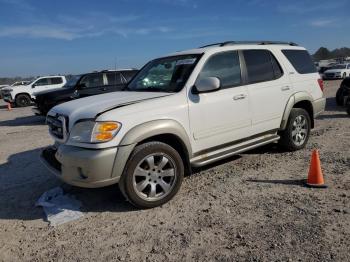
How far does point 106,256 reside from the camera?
3465 millimetres

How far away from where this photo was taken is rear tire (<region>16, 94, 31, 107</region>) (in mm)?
21428

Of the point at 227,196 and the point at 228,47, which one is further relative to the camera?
the point at 228,47

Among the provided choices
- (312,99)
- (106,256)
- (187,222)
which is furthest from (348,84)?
(106,256)

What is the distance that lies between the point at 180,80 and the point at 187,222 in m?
1.93

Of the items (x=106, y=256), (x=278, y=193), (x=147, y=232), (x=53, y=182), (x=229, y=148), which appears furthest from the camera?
(x=53, y=182)

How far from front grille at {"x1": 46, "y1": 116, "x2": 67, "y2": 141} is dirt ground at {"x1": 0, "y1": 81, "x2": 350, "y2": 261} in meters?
0.94

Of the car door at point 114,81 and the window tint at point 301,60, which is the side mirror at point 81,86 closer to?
the car door at point 114,81

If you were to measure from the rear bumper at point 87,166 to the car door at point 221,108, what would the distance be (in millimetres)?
1253

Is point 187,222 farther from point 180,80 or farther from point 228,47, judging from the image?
point 228,47

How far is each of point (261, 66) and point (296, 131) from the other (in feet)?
4.84

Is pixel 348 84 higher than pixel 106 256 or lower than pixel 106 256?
higher

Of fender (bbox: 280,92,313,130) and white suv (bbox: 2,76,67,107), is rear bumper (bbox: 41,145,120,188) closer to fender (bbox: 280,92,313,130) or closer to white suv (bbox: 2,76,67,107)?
fender (bbox: 280,92,313,130)

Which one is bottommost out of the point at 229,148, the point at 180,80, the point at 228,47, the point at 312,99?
the point at 229,148

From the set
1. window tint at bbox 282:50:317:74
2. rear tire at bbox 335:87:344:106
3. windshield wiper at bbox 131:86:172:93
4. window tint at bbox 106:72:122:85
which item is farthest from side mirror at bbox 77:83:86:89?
rear tire at bbox 335:87:344:106
